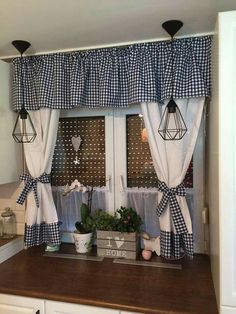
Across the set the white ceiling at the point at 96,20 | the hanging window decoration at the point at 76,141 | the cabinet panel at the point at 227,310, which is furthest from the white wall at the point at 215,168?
the hanging window decoration at the point at 76,141

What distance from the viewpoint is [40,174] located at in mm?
1881

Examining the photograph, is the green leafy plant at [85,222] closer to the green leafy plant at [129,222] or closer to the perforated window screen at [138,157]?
the green leafy plant at [129,222]

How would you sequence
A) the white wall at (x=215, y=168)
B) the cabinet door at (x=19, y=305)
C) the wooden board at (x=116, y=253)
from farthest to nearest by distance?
the wooden board at (x=116, y=253), the cabinet door at (x=19, y=305), the white wall at (x=215, y=168)

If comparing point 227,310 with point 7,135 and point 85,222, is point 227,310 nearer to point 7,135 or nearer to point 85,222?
point 85,222

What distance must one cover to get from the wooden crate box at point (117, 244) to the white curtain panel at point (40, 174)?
0.31 meters

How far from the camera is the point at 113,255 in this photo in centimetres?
177

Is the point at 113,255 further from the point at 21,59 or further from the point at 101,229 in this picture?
the point at 21,59

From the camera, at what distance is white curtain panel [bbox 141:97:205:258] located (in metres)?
1.64

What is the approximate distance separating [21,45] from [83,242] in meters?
1.32

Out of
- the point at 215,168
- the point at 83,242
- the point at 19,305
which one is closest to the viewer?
the point at 215,168

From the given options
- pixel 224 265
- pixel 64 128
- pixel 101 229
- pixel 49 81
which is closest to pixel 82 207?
pixel 101 229

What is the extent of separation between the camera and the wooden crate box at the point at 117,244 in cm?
174

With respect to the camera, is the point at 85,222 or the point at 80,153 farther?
the point at 80,153

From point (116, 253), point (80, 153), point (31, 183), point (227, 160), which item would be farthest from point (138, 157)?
point (227, 160)
